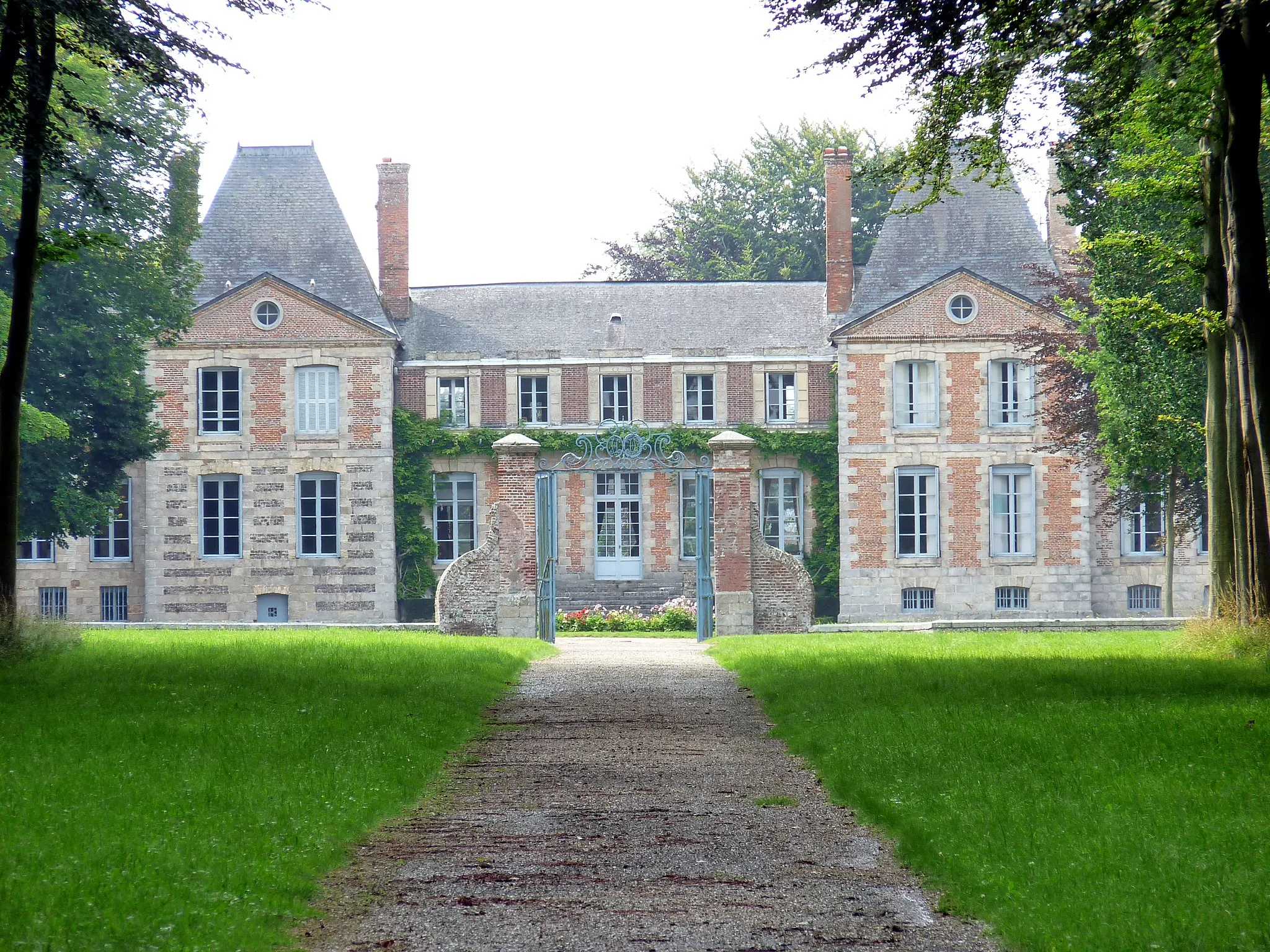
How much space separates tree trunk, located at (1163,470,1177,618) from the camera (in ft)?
82.3

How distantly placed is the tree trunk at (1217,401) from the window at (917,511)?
14.7 m

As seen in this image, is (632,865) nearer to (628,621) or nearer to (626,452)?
(626,452)

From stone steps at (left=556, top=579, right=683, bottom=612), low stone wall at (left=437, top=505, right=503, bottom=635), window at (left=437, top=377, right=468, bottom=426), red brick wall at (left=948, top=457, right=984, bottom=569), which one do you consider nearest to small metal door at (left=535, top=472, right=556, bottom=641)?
low stone wall at (left=437, top=505, right=503, bottom=635)

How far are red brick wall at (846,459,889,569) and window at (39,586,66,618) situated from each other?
1758 centimetres

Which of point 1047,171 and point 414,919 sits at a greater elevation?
point 1047,171

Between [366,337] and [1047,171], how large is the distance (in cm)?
1690

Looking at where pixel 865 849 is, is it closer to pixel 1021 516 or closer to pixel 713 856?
pixel 713 856

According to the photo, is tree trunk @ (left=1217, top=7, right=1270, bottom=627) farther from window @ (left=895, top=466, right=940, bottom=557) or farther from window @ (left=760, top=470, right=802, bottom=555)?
window @ (left=760, top=470, right=802, bottom=555)

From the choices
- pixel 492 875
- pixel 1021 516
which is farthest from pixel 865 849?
pixel 1021 516

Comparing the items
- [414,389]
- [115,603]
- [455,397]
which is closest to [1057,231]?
[455,397]

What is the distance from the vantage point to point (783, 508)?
1238 inches

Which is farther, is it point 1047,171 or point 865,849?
point 1047,171

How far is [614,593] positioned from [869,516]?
5.85 m

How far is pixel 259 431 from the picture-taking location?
30609 millimetres
